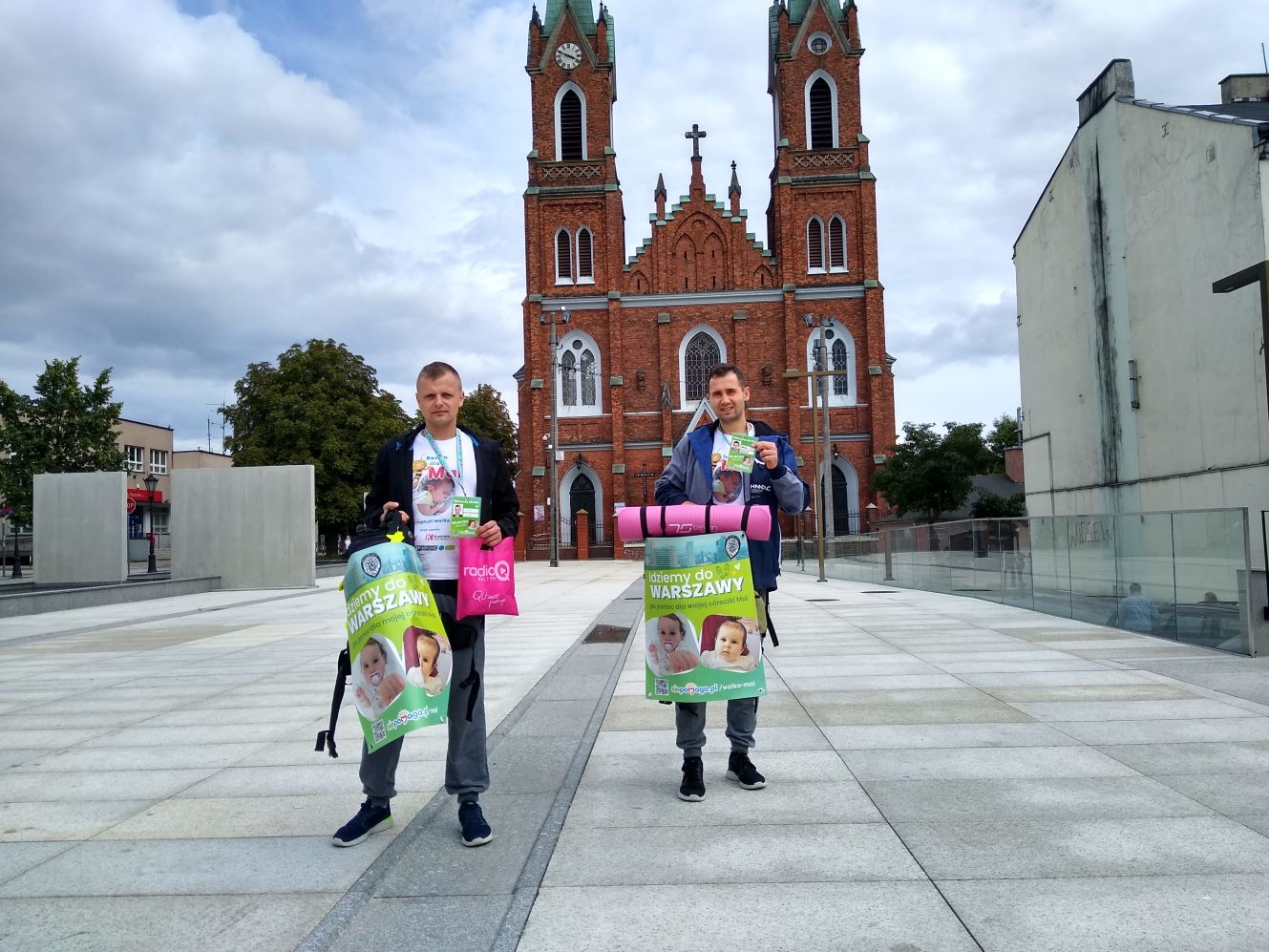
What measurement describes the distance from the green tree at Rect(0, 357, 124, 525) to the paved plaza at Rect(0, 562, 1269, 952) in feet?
97.0

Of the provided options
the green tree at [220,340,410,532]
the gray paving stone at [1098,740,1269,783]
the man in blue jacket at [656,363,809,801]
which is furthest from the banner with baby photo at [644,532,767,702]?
the green tree at [220,340,410,532]

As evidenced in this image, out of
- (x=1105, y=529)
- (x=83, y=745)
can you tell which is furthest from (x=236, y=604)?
(x=1105, y=529)

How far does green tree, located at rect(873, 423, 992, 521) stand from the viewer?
42.1 meters

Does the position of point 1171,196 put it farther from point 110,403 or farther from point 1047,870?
point 110,403

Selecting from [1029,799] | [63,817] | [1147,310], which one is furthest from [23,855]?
[1147,310]

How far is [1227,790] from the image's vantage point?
14.1ft

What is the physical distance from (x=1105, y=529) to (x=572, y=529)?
132ft

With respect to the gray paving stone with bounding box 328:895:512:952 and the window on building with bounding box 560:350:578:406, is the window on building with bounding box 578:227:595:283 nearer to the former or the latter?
the window on building with bounding box 560:350:578:406

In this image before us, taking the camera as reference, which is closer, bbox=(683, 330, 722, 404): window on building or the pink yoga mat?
the pink yoga mat

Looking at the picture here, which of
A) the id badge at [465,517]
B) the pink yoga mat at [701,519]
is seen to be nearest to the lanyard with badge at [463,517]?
the id badge at [465,517]

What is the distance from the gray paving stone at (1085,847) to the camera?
3357 mm

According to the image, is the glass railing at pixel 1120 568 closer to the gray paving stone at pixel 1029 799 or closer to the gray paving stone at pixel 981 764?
the gray paving stone at pixel 981 764

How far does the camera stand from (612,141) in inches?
2030

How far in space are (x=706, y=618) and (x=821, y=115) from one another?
50.0 meters
